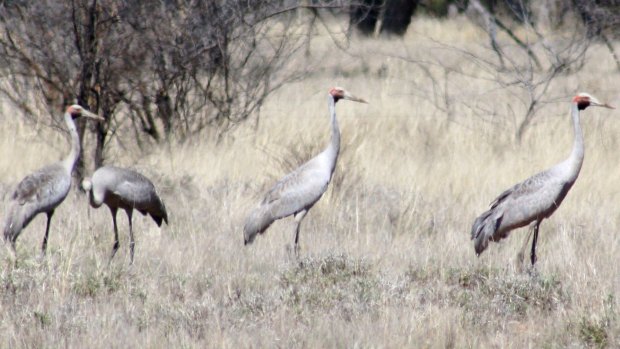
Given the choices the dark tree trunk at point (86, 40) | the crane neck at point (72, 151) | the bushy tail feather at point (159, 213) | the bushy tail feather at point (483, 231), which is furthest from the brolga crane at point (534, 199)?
the dark tree trunk at point (86, 40)

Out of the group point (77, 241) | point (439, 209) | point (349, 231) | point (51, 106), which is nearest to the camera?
point (77, 241)

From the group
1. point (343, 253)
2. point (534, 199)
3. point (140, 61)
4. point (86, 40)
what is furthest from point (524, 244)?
point (140, 61)

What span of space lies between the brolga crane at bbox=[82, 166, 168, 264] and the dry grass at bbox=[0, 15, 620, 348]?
250 mm

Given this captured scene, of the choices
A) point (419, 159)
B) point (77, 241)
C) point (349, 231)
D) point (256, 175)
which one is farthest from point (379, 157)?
point (77, 241)

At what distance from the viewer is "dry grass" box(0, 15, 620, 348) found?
563cm

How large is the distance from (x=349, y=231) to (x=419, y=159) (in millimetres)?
3272

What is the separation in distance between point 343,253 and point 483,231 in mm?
1149

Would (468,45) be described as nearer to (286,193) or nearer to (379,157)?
(379,157)

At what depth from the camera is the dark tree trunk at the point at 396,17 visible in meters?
27.0

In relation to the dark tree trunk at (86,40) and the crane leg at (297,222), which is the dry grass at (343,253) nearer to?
the crane leg at (297,222)

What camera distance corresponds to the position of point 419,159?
11.7 metres

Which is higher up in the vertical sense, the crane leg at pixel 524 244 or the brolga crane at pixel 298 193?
the brolga crane at pixel 298 193

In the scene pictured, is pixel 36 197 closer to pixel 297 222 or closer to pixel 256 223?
pixel 256 223

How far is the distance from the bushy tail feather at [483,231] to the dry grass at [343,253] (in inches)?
4.7
